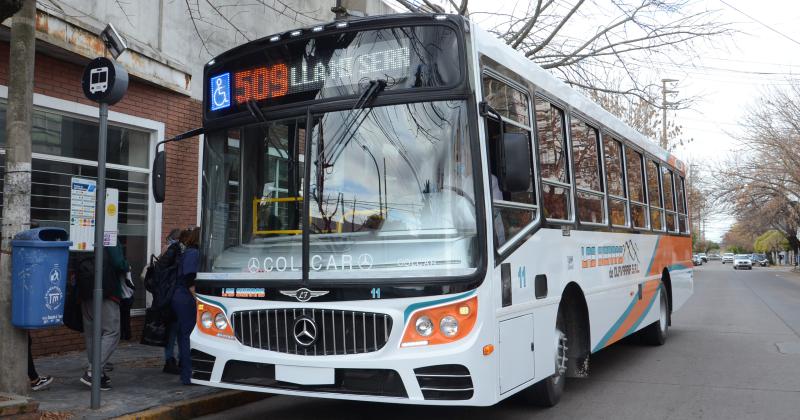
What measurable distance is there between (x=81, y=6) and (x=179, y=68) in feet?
5.23

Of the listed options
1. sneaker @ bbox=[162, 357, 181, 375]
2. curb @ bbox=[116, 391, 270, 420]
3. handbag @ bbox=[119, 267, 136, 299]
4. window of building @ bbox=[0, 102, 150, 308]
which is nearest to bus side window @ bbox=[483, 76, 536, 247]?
curb @ bbox=[116, 391, 270, 420]

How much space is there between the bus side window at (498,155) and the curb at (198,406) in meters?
3.15

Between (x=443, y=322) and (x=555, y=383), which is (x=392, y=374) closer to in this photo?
(x=443, y=322)

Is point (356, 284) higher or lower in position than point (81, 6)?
lower

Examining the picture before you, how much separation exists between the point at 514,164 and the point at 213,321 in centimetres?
258

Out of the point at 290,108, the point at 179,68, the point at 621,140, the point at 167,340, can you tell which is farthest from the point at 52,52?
the point at 621,140

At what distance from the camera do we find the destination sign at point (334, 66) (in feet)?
16.7

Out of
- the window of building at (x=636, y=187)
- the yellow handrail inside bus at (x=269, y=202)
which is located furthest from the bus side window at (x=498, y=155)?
the window of building at (x=636, y=187)

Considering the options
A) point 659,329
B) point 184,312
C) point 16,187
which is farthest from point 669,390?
point 16,187

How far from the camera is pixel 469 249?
4902mm

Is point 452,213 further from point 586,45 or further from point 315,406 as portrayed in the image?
point 586,45

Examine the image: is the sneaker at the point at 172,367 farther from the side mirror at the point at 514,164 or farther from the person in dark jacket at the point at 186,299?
the side mirror at the point at 514,164

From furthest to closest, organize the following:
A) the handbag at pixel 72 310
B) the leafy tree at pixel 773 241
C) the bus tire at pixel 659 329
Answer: the leafy tree at pixel 773 241 → the bus tire at pixel 659 329 → the handbag at pixel 72 310

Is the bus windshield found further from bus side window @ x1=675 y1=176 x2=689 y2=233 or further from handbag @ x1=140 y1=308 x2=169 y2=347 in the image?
bus side window @ x1=675 y1=176 x2=689 y2=233
